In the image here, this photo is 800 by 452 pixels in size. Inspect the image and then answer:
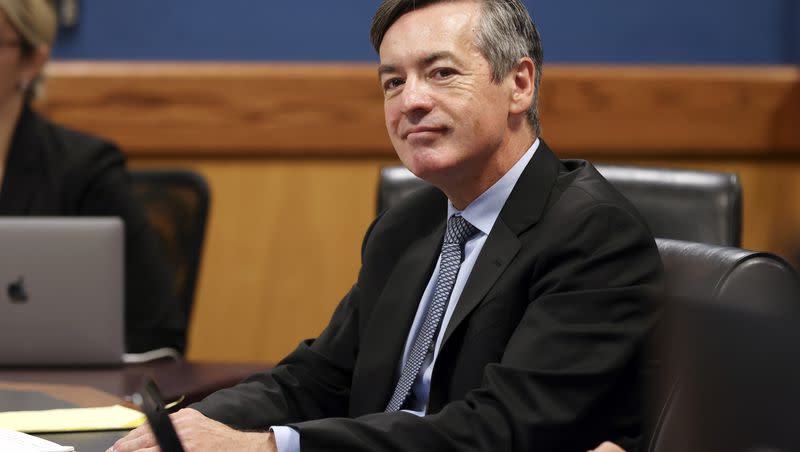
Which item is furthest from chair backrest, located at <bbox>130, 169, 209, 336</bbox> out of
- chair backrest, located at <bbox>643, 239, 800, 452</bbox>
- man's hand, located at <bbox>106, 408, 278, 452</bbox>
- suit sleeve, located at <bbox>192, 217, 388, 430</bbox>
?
chair backrest, located at <bbox>643, 239, 800, 452</bbox>

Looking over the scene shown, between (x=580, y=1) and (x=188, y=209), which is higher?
(x=580, y=1)

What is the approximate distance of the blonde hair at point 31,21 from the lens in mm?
→ 3041

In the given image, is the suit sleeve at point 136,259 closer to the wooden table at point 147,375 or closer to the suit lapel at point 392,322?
the wooden table at point 147,375

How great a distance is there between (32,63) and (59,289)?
117 centimetres

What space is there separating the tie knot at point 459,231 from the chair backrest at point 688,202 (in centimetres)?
44

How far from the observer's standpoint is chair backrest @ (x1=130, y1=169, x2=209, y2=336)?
3.04 metres

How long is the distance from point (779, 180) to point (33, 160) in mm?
2455

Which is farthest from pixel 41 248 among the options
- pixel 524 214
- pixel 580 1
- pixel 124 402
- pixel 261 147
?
pixel 580 1

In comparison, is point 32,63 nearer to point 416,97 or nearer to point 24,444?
point 416,97

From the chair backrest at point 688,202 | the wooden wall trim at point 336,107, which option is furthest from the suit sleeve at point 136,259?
the chair backrest at point 688,202

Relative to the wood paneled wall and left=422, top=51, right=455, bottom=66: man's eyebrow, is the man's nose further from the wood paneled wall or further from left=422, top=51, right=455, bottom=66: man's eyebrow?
the wood paneled wall

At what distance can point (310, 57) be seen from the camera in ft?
13.0

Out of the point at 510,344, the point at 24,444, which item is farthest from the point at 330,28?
the point at 24,444

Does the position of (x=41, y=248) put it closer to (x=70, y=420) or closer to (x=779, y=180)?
(x=70, y=420)
